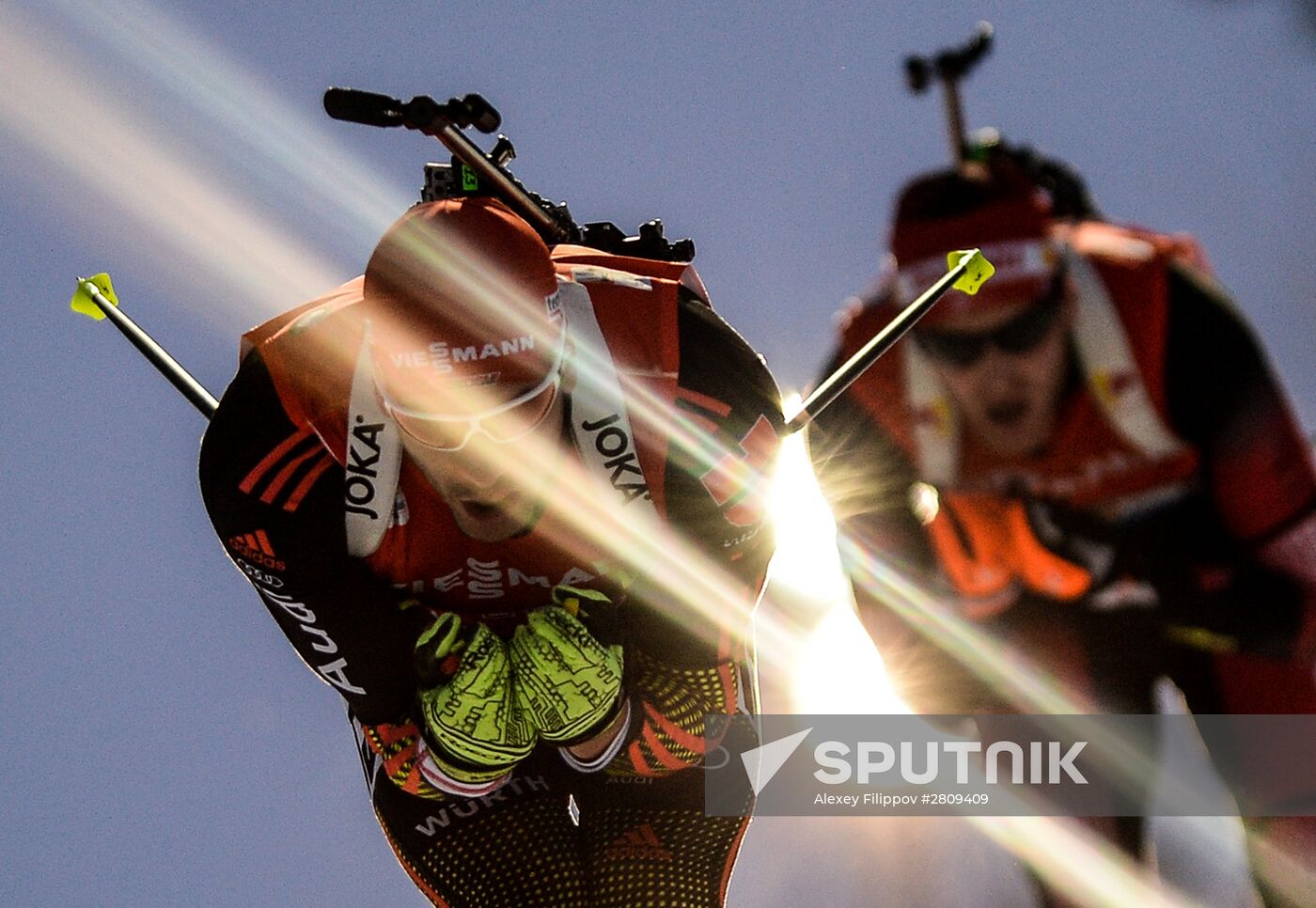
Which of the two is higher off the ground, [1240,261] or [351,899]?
[1240,261]

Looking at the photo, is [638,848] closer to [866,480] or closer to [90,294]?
[866,480]

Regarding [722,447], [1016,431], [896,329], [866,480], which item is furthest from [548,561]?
[1016,431]

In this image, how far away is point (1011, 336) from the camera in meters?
3.67

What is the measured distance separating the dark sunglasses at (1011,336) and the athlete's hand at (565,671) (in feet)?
2.78

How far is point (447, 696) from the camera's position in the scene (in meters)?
3.80

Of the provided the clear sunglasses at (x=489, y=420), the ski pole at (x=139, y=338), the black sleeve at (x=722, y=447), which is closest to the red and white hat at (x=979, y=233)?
the black sleeve at (x=722, y=447)

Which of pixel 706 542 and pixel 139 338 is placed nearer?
pixel 706 542

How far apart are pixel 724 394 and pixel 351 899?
86.0 inches

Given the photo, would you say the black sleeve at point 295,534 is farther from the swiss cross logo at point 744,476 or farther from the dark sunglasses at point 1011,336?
the dark sunglasses at point 1011,336

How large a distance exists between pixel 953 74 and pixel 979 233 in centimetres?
38

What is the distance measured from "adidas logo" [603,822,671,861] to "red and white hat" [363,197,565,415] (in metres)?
1.11

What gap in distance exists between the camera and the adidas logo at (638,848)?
4039 mm

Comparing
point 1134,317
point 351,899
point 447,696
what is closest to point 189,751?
point 351,899

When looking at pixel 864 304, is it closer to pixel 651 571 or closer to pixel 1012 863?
pixel 651 571
